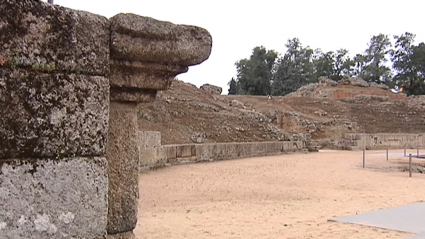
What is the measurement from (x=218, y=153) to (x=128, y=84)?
1678 centimetres

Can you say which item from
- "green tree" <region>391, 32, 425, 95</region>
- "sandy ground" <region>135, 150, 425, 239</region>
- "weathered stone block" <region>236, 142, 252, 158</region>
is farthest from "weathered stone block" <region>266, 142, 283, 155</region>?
"green tree" <region>391, 32, 425, 95</region>

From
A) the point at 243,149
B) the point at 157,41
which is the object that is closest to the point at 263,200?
the point at 157,41

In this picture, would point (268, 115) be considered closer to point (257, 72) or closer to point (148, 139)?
point (148, 139)

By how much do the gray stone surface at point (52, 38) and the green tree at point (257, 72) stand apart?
5888 centimetres

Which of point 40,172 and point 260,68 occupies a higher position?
point 260,68

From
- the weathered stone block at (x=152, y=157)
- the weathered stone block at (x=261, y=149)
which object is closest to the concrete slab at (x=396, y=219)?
the weathered stone block at (x=152, y=157)

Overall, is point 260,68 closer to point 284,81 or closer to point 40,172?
point 284,81

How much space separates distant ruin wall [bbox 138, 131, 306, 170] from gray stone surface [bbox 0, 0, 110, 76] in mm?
9598

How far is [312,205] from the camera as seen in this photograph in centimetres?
852

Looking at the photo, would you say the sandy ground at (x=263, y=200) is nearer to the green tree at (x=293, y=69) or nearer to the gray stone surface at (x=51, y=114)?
the gray stone surface at (x=51, y=114)

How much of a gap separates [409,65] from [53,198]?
235 ft

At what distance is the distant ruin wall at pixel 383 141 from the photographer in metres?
32.4

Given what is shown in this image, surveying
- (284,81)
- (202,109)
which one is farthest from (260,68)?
(202,109)

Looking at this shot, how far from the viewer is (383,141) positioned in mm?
34438
